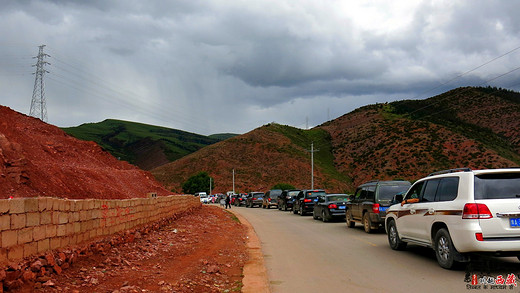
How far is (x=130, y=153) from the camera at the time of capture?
182 meters

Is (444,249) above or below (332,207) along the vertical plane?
below

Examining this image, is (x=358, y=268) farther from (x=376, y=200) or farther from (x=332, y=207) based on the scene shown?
(x=332, y=207)

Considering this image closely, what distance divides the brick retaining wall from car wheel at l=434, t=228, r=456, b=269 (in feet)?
23.7

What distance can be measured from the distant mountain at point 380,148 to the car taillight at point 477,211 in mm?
71096

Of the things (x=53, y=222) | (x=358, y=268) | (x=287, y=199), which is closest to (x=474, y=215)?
(x=358, y=268)

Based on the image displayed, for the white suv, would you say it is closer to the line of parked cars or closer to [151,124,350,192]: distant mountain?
the line of parked cars

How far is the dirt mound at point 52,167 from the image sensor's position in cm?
2133

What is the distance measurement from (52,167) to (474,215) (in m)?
22.4

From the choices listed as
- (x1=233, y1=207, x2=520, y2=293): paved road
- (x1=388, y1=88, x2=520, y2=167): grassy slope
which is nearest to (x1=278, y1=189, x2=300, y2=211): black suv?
(x1=233, y1=207, x2=520, y2=293): paved road

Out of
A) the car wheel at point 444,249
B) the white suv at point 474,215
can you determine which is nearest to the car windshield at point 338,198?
the white suv at point 474,215

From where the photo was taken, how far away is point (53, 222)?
7.81 m

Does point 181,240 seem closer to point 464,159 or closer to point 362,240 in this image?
point 362,240

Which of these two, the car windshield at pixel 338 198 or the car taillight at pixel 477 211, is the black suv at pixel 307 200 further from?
the car taillight at pixel 477 211

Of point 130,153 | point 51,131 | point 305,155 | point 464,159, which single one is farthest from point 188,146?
point 51,131
